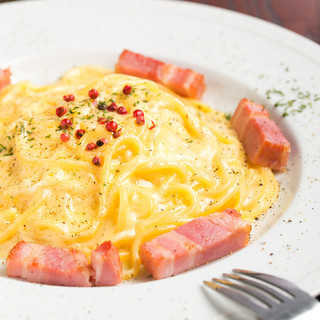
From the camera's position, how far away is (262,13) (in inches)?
410

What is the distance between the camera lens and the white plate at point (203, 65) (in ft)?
16.6

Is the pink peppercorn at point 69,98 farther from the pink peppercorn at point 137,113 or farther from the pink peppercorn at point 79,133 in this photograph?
the pink peppercorn at point 137,113

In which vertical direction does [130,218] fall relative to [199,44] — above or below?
below

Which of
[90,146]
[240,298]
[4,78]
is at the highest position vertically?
[240,298]

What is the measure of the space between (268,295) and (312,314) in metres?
0.43

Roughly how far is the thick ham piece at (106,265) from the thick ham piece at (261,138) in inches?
102

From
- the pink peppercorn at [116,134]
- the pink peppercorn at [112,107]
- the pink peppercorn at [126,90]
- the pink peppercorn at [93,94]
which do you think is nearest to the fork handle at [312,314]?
the pink peppercorn at [116,134]

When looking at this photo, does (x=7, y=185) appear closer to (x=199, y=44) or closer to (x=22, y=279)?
(x=22, y=279)

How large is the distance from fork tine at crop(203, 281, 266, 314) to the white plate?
23 cm

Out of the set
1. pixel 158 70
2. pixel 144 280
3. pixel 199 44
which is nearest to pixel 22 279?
pixel 144 280

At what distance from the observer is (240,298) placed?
4527mm

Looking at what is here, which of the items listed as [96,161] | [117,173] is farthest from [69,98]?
[117,173]

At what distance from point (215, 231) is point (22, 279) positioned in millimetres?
2071

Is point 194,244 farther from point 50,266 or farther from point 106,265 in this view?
point 50,266
